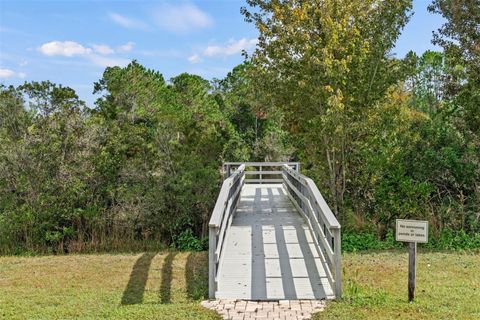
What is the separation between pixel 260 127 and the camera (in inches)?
1235

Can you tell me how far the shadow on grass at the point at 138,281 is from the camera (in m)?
6.31

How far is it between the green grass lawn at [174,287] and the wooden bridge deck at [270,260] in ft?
1.35

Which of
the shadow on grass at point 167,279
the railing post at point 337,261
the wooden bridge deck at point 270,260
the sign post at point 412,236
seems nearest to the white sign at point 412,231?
the sign post at point 412,236

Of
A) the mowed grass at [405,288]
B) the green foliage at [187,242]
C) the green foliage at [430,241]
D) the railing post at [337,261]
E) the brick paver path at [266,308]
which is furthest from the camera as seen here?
the green foliage at [187,242]

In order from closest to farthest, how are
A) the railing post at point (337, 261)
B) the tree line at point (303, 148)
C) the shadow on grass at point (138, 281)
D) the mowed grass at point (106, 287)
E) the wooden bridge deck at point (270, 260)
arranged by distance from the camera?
the mowed grass at point (106, 287)
the railing post at point (337, 261)
the wooden bridge deck at point (270, 260)
the shadow on grass at point (138, 281)
the tree line at point (303, 148)

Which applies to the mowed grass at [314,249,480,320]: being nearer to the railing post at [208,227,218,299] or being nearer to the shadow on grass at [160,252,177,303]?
the railing post at [208,227,218,299]

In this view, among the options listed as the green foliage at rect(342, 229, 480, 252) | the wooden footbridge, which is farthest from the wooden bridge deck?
the green foliage at rect(342, 229, 480, 252)

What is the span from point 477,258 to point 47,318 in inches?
274

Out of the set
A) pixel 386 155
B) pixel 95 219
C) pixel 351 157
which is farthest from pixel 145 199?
pixel 386 155

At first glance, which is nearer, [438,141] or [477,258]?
[477,258]

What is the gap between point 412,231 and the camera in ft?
19.0

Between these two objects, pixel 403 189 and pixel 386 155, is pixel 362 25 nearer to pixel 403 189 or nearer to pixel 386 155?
pixel 386 155

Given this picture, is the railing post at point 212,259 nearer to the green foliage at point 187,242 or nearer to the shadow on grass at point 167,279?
the shadow on grass at point 167,279

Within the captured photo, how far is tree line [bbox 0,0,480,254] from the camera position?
995cm
